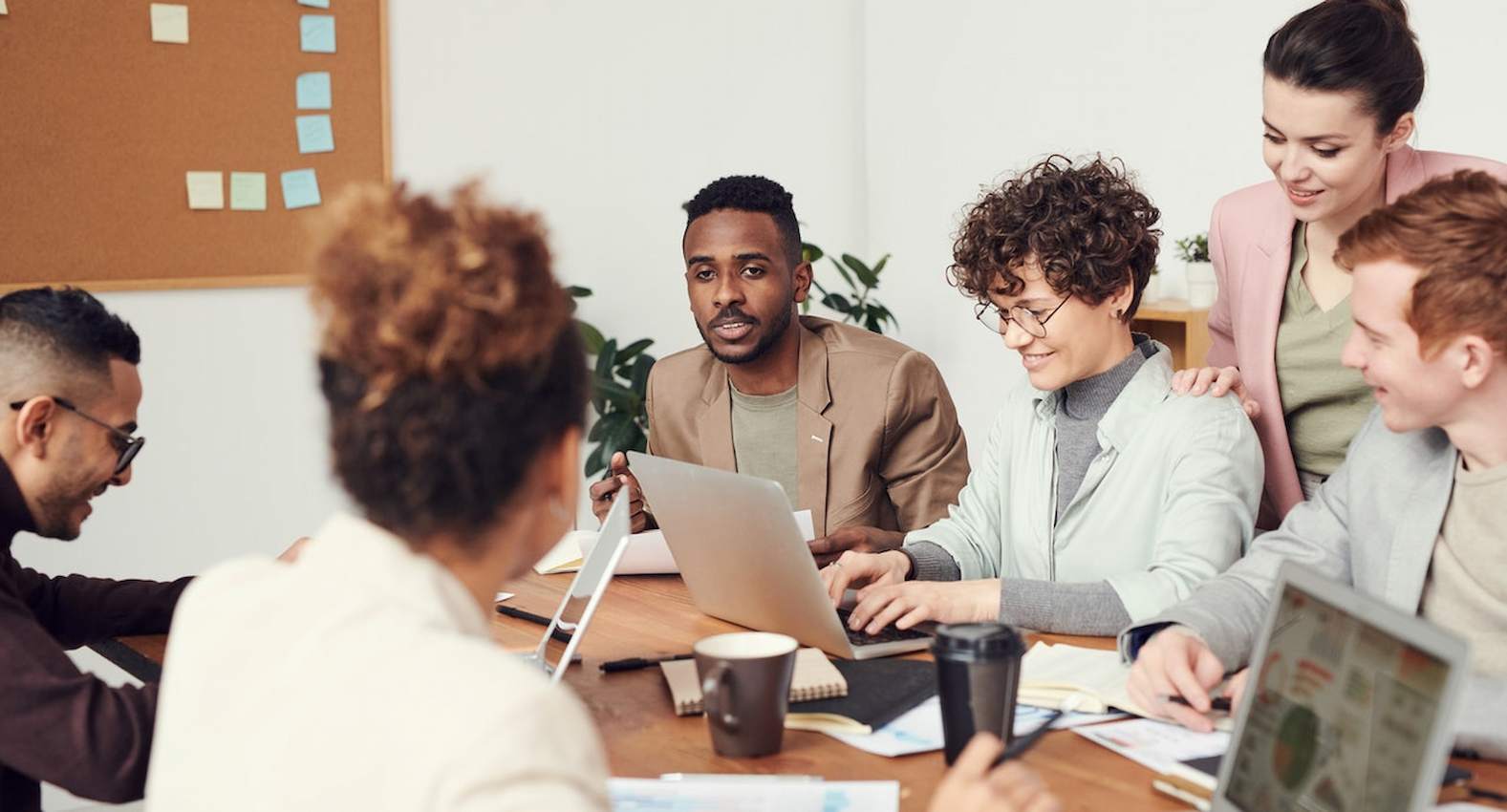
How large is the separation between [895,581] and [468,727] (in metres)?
1.23

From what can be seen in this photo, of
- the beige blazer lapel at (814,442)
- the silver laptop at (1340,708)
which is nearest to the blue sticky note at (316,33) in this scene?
the beige blazer lapel at (814,442)

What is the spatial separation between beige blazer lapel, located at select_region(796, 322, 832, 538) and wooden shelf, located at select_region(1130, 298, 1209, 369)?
2.93 feet

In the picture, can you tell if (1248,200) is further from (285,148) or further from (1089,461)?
(285,148)

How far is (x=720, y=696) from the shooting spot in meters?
1.34

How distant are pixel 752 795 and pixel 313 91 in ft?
10.2

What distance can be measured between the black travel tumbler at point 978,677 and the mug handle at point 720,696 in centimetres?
20

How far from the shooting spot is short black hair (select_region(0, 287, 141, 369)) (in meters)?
1.68

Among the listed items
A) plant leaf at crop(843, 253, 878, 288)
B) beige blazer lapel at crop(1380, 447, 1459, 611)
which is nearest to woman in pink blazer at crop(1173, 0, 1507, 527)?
beige blazer lapel at crop(1380, 447, 1459, 611)

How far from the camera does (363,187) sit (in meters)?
0.94

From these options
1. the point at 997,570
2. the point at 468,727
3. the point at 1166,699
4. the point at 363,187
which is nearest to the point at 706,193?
the point at 997,570

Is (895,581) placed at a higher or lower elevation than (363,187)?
lower

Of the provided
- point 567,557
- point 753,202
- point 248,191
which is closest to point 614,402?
point 248,191

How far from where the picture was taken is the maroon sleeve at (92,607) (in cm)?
194

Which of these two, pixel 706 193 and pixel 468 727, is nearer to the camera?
pixel 468 727
